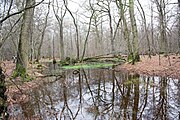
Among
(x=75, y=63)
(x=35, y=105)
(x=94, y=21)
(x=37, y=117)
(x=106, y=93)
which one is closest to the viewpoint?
(x=37, y=117)

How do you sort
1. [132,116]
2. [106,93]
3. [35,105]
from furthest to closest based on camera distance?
[106,93]
[35,105]
[132,116]

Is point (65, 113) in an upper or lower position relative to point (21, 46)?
lower

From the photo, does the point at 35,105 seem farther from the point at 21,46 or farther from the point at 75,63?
the point at 75,63

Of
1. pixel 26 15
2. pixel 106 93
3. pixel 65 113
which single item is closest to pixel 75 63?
pixel 26 15

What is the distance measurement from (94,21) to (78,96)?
1308 inches

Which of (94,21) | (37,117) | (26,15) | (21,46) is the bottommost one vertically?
(37,117)

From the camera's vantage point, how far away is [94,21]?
4091 centimetres

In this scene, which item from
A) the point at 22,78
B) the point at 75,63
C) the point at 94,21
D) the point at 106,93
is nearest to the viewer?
the point at 106,93

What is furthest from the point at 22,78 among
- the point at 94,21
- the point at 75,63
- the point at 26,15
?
the point at 94,21

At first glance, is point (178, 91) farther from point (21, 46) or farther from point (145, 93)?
point (21, 46)

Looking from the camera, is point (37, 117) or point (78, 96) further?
point (78, 96)

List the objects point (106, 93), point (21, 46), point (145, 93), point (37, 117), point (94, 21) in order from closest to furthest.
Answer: point (37, 117)
point (145, 93)
point (106, 93)
point (21, 46)
point (94, 21)

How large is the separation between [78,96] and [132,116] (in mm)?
3538

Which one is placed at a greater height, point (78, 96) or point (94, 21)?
point (94, 21)
